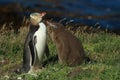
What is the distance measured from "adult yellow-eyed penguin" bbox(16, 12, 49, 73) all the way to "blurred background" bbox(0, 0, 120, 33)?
43.2 ft

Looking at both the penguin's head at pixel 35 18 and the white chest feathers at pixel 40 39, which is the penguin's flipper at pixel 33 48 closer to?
the white chest feathers at pixel 40 39

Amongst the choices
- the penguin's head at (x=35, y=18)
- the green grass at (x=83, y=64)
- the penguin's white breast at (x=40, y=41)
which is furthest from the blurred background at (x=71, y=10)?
the penguin's head at (x=35, y=18)

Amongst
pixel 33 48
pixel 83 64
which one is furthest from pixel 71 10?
pixel 83 64

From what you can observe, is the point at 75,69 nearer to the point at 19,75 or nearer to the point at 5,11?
the point at 19,75

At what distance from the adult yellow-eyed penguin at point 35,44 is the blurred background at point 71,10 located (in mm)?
13166

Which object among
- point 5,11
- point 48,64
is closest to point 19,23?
point 5,11

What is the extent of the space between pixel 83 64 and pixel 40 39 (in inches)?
36.4

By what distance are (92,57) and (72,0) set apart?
73.3 feet

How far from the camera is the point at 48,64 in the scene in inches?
551

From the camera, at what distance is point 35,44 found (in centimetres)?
1391

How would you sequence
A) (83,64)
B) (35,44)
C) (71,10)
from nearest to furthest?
(83,64)
(35,44)
(71,10)

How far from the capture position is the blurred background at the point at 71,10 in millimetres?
29344

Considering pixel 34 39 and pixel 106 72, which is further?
pixel 34 39

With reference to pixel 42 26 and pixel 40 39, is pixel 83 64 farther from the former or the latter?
pixel 42 26
